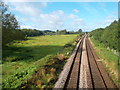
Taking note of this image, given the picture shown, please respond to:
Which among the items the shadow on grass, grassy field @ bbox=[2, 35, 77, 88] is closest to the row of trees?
grassy field @ bbox=[2, 35, 77, 88]

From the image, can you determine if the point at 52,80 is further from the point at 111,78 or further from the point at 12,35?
the point at 12,35

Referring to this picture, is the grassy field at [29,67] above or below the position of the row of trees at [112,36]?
below

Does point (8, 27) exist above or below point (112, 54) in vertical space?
above

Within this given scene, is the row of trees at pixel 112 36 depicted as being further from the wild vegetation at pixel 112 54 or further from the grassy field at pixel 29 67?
the grassy field at pixel 29 67

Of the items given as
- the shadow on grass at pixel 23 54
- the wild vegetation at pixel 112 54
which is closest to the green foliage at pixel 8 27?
the shadow on grass at pixel 23 54

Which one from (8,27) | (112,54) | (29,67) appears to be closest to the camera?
(29,67)

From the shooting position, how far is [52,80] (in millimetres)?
11828

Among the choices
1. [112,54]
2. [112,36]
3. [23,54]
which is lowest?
[23,54]

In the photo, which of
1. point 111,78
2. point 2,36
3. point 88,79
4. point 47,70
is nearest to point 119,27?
point 111,78

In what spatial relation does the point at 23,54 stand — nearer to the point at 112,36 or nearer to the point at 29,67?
the point at 29,67

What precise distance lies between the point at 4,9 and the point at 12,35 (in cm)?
578

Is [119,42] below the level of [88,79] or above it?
above

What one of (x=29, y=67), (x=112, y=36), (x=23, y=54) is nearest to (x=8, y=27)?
(x=23, y=54)

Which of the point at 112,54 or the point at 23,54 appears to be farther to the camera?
the point at 23,54
